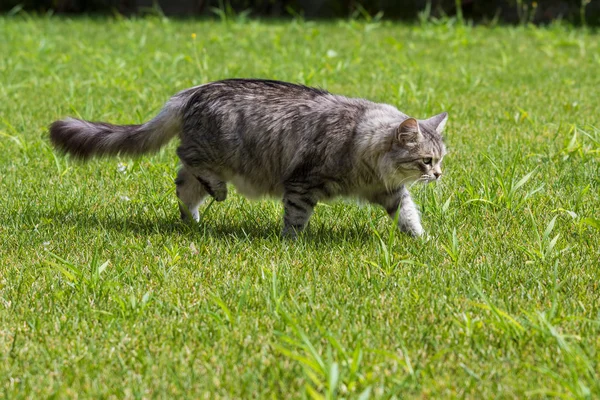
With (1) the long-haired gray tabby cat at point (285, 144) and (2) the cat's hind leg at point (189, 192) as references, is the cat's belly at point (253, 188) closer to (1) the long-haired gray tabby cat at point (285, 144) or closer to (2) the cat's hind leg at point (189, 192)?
(1) the long-haired gray tabby cat at point (285, 144)

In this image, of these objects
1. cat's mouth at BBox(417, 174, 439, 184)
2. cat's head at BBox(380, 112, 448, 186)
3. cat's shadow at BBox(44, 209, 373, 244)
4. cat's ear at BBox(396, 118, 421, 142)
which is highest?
cat's ear at BBox(396, 118, 421, 142)

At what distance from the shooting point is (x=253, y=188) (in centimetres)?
421

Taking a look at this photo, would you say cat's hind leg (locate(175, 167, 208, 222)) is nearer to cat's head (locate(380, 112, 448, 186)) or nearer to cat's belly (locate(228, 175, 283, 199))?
cat's belly (locate(228, 175, 283, 199))

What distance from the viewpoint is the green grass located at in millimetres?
2516

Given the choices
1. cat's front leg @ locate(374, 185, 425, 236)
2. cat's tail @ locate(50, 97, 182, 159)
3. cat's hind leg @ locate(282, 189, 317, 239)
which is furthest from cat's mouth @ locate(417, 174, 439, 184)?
cat's tail @ locate(50, 97, 182, 159)

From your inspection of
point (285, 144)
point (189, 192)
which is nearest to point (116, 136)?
point (189, 192)

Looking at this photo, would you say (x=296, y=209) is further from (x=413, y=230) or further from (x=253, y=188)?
(x=413, y=230)

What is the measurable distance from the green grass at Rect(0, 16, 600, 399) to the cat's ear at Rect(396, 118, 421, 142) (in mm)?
463

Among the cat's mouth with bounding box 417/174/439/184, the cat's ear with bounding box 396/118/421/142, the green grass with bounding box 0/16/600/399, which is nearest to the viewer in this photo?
the green grass with bounding box 0/16/600/399

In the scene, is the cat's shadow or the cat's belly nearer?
the cat's shadow

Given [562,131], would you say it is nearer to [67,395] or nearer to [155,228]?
[155,228]

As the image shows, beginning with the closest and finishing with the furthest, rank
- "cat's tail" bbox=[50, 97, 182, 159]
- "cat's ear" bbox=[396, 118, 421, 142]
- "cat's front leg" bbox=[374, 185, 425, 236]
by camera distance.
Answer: "cat's ear" bbox=[396, 118, 421, 142] → "cat's front leg" bbox=[374, 185, 425, 236] → "cat's tail" bbox=[50, 97, 182, 159]

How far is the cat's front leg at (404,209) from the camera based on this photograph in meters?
4.00

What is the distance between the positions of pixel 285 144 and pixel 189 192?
2.16 ft
